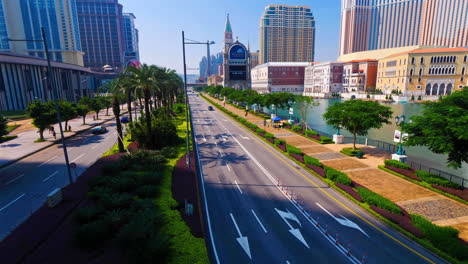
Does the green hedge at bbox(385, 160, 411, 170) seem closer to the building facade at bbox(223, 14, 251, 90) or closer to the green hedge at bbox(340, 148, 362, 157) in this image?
the green hedge at bbox(340, 148, 362, 157)

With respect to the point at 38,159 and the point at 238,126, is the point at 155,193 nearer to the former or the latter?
the point at 38,159

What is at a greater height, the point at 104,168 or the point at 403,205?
the point at 104,168

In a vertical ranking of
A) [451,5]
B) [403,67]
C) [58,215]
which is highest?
[451,5]

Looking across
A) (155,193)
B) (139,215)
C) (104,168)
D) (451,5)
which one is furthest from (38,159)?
→ (451,5)

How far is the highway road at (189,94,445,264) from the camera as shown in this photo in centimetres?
1306

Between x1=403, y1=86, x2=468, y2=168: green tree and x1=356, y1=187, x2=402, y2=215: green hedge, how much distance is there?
235 inches

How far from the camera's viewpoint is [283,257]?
12.9 m

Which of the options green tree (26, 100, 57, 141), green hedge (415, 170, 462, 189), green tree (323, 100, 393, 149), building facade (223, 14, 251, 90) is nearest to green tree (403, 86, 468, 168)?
green hedge (415, 170, 462, 189)

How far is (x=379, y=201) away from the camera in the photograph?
56.7 feet

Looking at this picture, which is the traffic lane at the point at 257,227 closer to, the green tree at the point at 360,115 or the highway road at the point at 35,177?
the highway road at the point at 35,177

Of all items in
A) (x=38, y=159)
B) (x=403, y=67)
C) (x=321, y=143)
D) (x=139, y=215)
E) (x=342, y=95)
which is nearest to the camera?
(x=139, y=215)

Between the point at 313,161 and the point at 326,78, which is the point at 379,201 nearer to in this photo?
the point at 313,161

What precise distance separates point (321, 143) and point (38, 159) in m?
38.2

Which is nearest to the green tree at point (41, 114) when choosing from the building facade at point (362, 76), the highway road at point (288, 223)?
the highway road at point (288, 223)
